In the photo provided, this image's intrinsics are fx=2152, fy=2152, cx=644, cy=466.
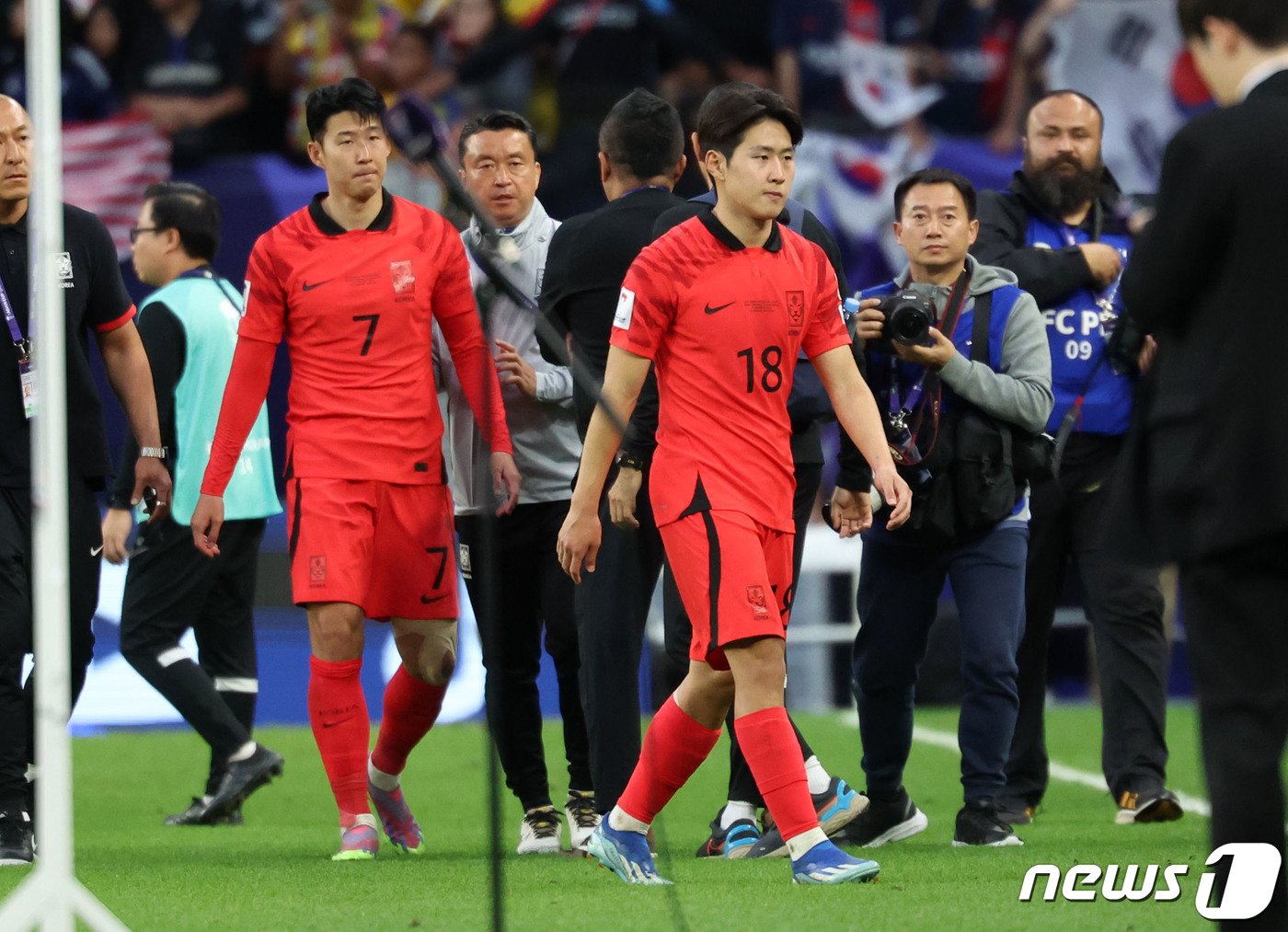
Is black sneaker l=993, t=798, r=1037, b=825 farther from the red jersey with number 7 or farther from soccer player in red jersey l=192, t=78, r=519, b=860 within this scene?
the red jersey with number 7

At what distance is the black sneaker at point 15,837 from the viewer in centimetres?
629

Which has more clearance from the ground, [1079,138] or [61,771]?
[1079,138]

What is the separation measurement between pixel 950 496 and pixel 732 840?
124cm

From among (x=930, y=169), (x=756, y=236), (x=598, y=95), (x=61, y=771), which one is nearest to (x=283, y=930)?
(x=61, y=771)

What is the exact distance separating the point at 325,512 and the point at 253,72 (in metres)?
7.64

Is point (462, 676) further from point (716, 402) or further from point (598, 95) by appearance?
point (716, 402)

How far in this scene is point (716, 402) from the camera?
18.1 ft

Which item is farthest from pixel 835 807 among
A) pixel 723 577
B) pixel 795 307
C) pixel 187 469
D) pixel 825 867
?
pixel 187 469

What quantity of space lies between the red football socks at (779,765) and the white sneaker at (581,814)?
4.97ft

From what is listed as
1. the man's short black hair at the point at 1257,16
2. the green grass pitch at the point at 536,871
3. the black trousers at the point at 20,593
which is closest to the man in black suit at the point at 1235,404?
the man's short black hair at the point at 1257,16

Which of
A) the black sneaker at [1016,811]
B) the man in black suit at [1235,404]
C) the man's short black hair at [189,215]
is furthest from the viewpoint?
the man's short black hair at [189,215]

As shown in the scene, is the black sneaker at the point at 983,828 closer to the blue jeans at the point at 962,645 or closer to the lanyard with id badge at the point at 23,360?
the blue jeans at the point at 962,645

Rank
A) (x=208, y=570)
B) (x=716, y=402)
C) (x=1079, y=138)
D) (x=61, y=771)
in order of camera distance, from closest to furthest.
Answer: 1. (x=61, y=771)
2. (x=716, y=402)
3. (x=1079, y=138)
4. (x=208, y=570)

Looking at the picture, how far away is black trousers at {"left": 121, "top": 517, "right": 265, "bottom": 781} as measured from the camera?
8.11 metres
